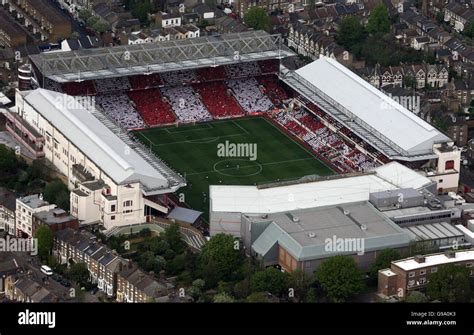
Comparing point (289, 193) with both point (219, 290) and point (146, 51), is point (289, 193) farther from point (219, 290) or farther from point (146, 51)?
point (146, 51)

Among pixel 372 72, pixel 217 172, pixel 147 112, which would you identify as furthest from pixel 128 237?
pixel 372 72

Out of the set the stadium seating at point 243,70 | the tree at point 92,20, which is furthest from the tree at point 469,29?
the tree at point 92,20

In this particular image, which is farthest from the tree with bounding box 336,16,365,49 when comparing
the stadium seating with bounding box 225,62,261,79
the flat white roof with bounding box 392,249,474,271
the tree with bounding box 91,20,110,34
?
the flat white roof with bounding box 392,249,474,271

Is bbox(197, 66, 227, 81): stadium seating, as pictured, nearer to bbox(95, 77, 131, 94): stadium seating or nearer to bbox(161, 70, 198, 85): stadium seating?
bbox(161, 70, 198, 85): stadium seating

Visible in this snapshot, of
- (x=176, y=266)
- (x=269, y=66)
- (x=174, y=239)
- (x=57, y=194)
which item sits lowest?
(x=176, y=266)

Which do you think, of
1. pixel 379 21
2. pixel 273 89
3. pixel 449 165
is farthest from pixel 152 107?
pixel 379 21

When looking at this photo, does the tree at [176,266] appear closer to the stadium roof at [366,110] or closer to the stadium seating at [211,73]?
the stadium roof at [366,110]

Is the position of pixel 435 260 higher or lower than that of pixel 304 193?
lower

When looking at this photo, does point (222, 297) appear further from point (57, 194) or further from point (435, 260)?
point (57, 194)
